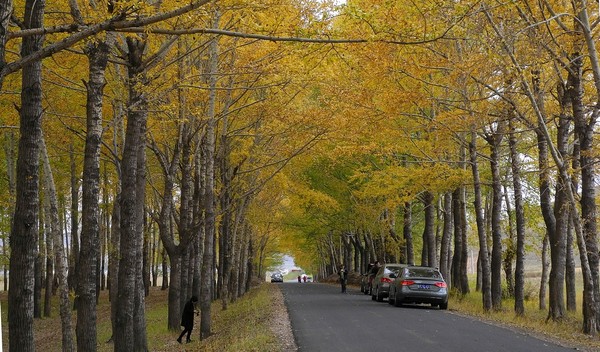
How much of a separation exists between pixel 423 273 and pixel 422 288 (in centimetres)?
86

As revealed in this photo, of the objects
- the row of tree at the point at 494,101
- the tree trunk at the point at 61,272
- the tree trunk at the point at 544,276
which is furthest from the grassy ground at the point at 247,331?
the tree trunk at the point at 61,272

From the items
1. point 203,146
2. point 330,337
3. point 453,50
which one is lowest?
A: point 330,337

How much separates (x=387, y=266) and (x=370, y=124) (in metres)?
9.51

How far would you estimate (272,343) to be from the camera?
12.1 meters

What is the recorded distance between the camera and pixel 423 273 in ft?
74.5

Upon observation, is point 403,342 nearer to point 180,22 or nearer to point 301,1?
point 180,22

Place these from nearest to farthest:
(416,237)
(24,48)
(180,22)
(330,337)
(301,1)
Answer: (180,22) < (24,48) < (330,337) < (301,1) < (416,237)

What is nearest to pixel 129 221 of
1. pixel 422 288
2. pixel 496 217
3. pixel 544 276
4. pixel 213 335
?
pixel 213 335

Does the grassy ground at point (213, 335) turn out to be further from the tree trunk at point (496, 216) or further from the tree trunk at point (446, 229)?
the tree trunk at point (446, 229)

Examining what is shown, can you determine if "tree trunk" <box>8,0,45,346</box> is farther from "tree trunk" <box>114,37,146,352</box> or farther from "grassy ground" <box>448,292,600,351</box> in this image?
"grassy ground" <box>448,292,600,351</box>

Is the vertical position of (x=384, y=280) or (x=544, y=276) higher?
(x=384, y=280)

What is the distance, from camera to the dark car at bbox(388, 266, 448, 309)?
22.0 m

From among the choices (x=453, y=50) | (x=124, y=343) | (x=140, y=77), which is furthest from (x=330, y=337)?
(x=453, y=50)

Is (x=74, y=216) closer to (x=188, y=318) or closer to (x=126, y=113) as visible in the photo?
(x=188, y=318)
